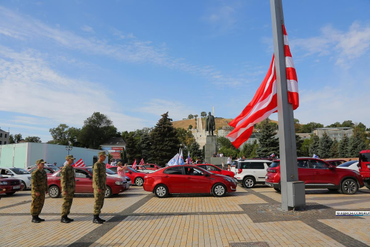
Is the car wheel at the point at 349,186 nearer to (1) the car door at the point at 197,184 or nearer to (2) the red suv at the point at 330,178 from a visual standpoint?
(2) the red suv at the point at 330,178

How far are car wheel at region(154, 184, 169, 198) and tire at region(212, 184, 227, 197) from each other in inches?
87.9

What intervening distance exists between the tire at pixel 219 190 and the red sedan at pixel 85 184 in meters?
→ 4.61

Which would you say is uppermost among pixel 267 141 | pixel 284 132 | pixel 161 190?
pixel 267 141

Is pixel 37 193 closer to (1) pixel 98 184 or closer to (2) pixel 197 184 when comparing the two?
(1) pixel 98 184

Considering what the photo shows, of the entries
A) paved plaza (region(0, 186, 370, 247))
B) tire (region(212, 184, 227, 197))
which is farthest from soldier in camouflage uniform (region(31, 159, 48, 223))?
tire (region(212, 184, 227, 197))

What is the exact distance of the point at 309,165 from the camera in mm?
13281

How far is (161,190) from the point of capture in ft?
42.3

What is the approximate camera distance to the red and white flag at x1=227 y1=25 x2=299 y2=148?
920 cm

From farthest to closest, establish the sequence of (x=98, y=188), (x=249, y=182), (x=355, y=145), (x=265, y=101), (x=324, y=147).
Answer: (x=324, y=147), (x=355, y=145), (x=249, y=182), (x=265, y=101), (x=98, y=188)

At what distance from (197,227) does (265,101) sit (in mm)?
4970

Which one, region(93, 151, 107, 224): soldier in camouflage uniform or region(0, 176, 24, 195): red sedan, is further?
region(0, 176, 24, 195): red sedan

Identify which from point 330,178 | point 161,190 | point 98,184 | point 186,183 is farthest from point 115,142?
point 98,184

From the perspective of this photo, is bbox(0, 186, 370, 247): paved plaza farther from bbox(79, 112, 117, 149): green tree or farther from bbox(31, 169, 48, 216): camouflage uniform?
bbox(79, 112, 117, 149): green tree

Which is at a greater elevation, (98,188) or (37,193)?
(98,188)
